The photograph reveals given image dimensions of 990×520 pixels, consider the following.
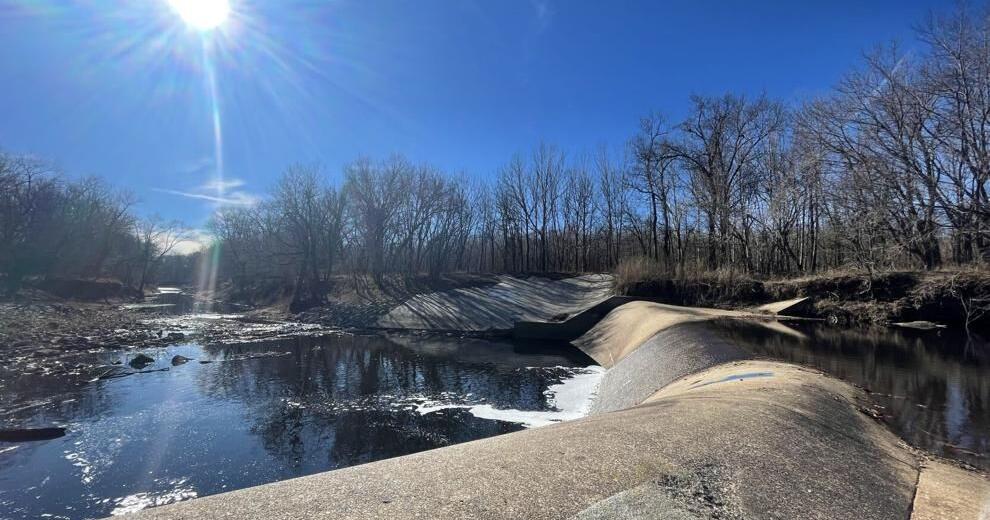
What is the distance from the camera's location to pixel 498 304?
1373 inches

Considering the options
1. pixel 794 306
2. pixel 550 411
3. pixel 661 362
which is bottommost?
pixel 550 411

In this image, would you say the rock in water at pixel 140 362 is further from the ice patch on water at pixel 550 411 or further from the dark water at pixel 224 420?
the ice patch on water at pixel 550 411

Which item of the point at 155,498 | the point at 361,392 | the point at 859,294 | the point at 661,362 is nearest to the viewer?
the point at 155,498

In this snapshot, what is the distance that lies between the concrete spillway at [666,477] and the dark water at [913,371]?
93 cm

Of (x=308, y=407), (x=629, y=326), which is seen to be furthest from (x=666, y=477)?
(x=629, y=326)

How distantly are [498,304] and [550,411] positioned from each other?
72.7 ft

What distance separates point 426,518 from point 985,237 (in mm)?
24449

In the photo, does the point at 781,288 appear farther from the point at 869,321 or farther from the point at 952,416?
the point at 952,416

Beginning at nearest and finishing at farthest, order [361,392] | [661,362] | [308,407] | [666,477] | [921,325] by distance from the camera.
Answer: [666,477] < [308,407] < [661,362] < [361,392] < [921,325]

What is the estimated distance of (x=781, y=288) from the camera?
26.0m

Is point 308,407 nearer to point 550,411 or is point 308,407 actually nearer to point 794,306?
point 550,411

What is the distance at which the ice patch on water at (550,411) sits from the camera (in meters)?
11.9

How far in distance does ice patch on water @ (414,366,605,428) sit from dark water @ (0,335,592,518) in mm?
300

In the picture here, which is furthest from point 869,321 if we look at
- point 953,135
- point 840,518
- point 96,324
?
point 96,324
